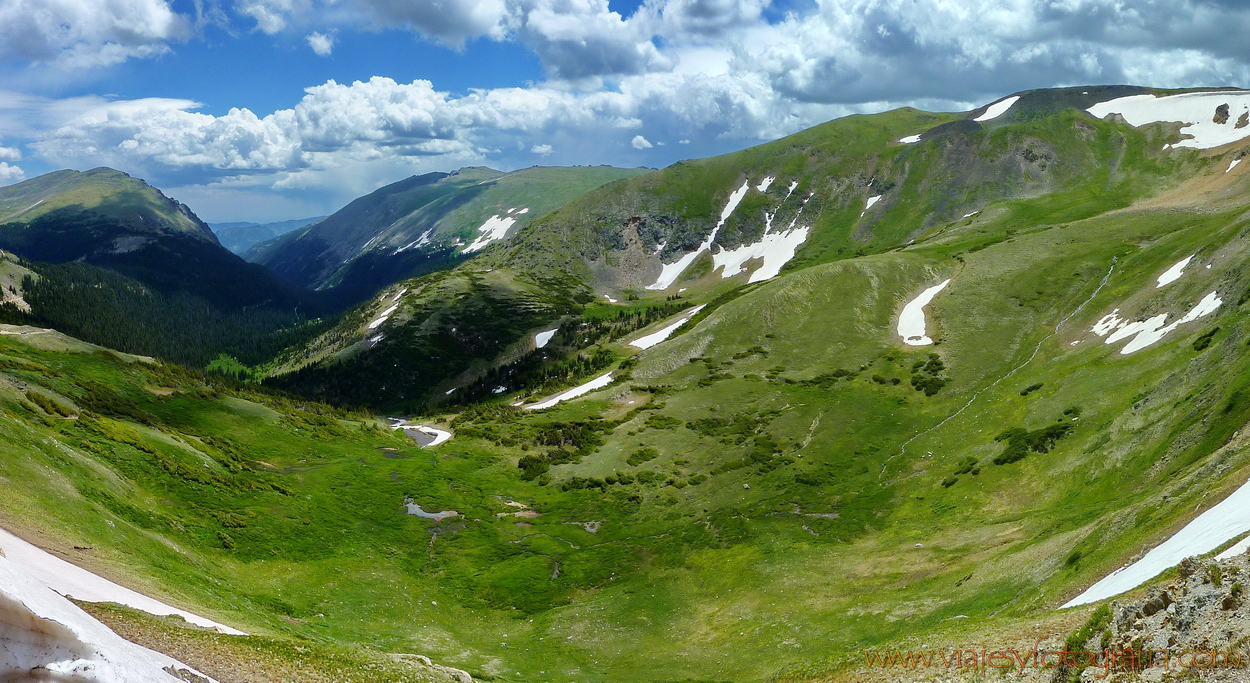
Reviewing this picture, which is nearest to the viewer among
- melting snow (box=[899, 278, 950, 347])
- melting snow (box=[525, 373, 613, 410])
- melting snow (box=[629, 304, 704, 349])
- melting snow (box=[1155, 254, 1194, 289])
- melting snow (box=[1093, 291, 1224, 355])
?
melting snow (box=[1093, 291, 1224, 355])

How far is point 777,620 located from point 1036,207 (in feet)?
639

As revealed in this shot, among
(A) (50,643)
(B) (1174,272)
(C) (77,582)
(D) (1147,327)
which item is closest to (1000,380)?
(D) (1147,327)

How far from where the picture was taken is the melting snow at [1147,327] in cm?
6850

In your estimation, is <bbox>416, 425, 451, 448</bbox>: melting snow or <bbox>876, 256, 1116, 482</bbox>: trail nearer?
<bbox>876, 256, 1116, 482</bbox>: trail

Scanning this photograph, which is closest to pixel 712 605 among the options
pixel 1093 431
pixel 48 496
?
pixel 1093 431

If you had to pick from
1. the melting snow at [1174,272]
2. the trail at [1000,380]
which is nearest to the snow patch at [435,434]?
the trail at [1000,380]

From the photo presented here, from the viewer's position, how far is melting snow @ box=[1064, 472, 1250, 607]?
22.9 meters

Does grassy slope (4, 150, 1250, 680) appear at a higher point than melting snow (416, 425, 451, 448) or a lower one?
higher

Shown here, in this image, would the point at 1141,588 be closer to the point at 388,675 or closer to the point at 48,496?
the point at 388,675

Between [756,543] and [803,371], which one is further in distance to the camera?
[803,371]

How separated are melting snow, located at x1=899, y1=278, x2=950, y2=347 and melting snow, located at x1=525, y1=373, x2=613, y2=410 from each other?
57.2m

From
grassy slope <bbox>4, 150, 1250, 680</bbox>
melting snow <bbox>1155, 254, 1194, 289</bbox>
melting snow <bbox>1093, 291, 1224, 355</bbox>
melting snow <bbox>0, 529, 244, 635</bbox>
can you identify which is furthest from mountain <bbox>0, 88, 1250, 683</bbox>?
melting snow <bbox>0, 529, 244, 635</bbox>

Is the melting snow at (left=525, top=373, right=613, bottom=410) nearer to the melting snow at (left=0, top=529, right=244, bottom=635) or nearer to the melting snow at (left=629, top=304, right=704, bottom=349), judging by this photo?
the melting snow at (left=629, top=304, right=704, bottom=349)

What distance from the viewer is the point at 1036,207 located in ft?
629
